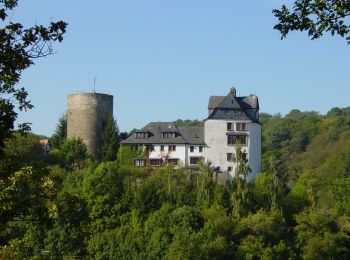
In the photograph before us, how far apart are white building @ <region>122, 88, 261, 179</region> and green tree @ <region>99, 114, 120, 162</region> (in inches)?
42.3

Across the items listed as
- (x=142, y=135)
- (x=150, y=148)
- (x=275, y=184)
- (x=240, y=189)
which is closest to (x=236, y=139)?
(x=275, y=184)

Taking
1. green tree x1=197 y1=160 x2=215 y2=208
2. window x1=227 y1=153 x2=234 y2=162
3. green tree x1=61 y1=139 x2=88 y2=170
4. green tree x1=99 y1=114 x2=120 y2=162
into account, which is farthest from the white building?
green tree x1=197 y1=160 x2=215 y2=208

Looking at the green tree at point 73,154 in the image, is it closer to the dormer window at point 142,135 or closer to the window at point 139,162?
the window at point 139,162

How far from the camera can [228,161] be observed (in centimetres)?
4925

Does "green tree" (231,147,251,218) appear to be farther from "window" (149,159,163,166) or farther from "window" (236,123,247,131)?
"window" (149,159,163,166)

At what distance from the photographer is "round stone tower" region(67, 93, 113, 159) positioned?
5438cm

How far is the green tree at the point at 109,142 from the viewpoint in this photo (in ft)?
172

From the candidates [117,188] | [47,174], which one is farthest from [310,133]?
[47,174]

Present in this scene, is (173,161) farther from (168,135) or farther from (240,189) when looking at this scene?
(240,189)

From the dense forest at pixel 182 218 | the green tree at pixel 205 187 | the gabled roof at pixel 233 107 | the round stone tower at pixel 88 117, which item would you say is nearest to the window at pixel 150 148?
the dense forest at pixel 182 218

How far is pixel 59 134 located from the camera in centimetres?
5806

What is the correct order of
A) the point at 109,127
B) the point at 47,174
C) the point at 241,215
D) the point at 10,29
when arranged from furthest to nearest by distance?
the point at 109,127
the point at 241,215
the point at 47,174
the point at 10,29

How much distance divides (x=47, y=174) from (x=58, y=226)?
3565 centimetres

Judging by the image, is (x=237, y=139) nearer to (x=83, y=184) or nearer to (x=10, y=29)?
(x=83, y=184)
